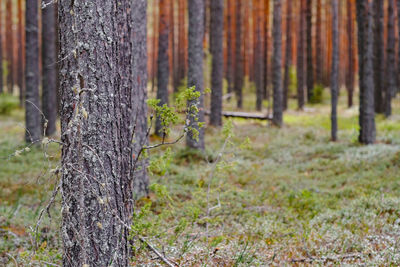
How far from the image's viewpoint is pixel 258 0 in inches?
1275

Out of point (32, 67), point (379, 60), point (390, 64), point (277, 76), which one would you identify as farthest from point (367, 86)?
point (32, 67)

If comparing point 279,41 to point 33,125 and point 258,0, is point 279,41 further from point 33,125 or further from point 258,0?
point 258,0

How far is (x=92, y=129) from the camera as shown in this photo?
313cm

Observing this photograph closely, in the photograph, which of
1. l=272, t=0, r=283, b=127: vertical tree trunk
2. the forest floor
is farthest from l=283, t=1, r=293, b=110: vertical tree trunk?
the forest floor

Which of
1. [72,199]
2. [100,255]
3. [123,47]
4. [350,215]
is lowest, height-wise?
[350,215]

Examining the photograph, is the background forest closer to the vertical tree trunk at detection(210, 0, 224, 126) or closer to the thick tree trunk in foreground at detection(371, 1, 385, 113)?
the vertical tree trunk at detection(210, 0, 224, 126)

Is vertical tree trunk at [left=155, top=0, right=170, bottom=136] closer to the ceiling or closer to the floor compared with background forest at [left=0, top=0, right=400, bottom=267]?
closer to the ceiling

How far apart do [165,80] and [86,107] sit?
11161mm

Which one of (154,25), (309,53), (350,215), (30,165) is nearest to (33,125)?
(30,165)

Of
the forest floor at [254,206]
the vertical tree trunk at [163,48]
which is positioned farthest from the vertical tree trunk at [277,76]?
the vertical tree trunk at [163,48]

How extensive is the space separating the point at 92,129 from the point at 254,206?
4.42m

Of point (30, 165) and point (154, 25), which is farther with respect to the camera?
point (154, 25)

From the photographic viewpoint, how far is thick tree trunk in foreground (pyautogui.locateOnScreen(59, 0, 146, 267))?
3.12 meters

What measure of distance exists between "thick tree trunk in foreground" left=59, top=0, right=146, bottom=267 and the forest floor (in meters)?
0.23
